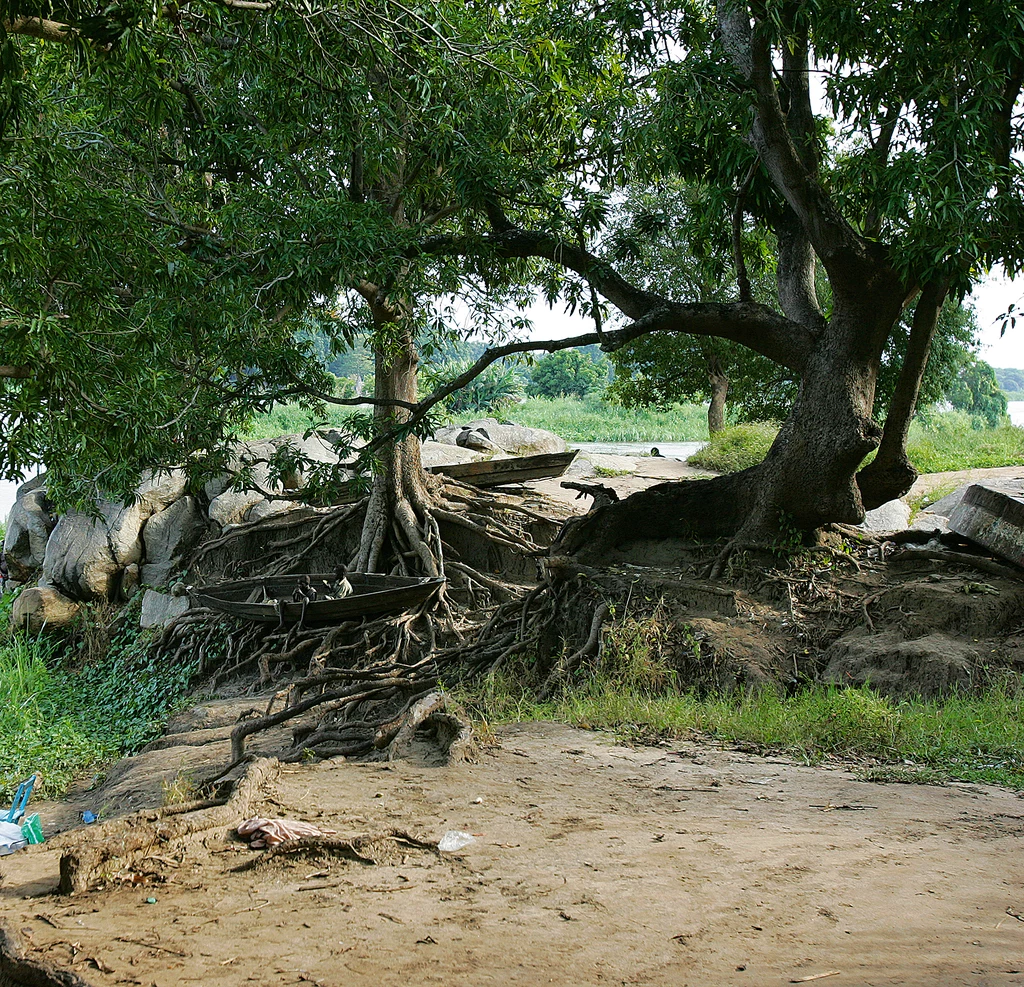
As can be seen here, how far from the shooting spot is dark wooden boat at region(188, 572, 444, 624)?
1206cm

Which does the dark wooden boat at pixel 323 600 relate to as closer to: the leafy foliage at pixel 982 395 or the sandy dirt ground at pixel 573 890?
the sandy dirt ground at pixel 573 890

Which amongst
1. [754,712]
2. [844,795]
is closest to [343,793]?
[844,795]

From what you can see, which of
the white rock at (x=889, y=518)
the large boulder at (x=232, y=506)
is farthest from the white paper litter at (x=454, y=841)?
the large boulder at (x=232, y=506)

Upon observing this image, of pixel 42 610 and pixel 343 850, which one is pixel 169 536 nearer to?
pixel 42 610

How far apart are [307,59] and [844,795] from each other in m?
5.73

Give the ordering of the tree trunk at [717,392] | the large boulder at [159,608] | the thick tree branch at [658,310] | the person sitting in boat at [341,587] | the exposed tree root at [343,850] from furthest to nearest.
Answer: the tree trunk at [717,392] → the large boulder at [159,608] → the person sitting in boat at [341,587] → the thick tree branch at [658,310] → the exposed tree root at [343,850]

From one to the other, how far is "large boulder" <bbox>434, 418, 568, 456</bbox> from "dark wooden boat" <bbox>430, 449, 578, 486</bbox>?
351cm

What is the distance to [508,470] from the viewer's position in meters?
17.2

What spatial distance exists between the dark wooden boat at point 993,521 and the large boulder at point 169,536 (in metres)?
12.5

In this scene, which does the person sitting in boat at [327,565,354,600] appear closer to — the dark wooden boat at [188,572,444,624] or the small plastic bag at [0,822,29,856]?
the dark wooden boat at [188,572,444,624]

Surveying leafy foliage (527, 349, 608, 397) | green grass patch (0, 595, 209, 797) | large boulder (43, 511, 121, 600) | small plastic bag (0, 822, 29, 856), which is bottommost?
green grass patch (0, 595, 209, 797)

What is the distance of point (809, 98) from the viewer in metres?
9.20

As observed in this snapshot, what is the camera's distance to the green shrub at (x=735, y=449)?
21375mm

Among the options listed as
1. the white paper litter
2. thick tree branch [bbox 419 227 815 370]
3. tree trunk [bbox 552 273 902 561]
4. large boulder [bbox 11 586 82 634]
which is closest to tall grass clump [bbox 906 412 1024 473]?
tree trunk [bbox 552 273 902 561]
